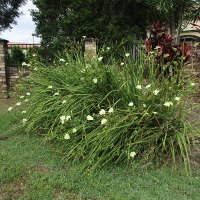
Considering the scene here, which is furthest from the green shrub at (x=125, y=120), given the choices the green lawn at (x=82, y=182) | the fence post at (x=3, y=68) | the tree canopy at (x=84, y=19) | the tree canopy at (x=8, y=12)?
the tree canopy at (x=8, y=12)

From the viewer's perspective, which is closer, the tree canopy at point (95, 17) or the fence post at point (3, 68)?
the fence post at point (3, 68)

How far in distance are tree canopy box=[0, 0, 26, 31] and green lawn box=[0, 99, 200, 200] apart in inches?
509

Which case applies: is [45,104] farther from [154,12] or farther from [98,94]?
[154,12]

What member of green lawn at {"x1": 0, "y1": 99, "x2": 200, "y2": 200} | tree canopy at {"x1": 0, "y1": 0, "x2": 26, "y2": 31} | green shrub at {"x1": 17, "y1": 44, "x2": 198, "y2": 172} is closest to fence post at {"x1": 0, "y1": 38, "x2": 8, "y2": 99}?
green shrub at {"x1": 17, "y1": 44, "x2": 198, "y2": 172}

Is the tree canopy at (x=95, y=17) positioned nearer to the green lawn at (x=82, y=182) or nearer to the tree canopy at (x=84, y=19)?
the tree canopy at (x=84, y=19)

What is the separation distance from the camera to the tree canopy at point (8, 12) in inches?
488

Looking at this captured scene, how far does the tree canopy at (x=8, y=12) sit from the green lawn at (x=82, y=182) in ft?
42.4

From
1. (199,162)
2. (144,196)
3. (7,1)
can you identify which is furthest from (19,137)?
(7,1)

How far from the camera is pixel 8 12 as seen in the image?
41.8 feet

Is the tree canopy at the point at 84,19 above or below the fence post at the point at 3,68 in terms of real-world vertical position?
above

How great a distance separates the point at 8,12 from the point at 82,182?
547 inches

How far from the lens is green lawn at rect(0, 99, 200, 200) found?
5.59ft

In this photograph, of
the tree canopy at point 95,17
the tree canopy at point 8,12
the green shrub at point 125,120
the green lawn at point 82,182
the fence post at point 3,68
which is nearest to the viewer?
the green lawn at point 82,182

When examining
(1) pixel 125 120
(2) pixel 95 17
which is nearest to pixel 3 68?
(2) pixel 95 17
